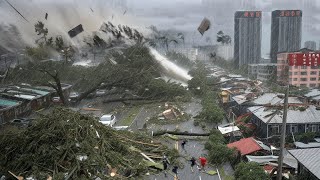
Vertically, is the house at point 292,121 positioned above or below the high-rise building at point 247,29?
below

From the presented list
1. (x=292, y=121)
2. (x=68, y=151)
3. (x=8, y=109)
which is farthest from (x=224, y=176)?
(x=8, y=109)

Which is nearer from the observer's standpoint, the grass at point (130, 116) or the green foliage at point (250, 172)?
the green foliage at point (250, 172)

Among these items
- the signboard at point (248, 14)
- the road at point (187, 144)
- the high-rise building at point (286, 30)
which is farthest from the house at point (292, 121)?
the signboard at point (248, 14)

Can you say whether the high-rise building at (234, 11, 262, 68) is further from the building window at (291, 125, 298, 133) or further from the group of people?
the group of people

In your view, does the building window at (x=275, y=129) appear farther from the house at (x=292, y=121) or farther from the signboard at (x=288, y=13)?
the signboard at (x=288, y=13)

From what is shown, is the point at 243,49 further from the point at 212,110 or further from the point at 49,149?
the point at 49,149

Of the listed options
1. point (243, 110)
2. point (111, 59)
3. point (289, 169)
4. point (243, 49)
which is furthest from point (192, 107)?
point (243, 49)
